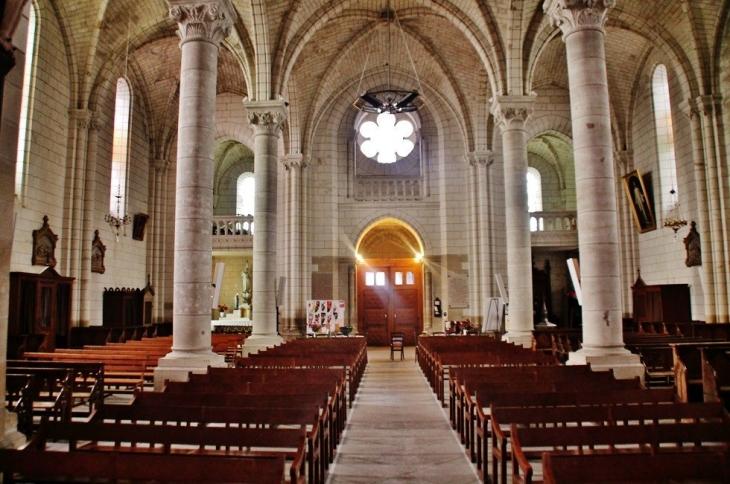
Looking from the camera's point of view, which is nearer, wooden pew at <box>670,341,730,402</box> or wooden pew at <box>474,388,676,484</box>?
wooden pew at <box>474,388,676,484</box>

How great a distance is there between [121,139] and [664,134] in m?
19.2

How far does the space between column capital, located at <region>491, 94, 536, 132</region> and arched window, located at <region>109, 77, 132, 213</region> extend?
13242 millimetres

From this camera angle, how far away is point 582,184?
8.94 m

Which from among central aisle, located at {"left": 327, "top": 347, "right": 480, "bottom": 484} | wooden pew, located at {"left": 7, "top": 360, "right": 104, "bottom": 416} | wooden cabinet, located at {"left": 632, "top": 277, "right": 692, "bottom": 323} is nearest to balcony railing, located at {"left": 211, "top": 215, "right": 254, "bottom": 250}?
central aisle, located at {"left": 327, "top": 347, "right": 480, "bottom": 484}

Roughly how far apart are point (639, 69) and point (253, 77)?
13.8 meters

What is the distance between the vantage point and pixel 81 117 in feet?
52.5

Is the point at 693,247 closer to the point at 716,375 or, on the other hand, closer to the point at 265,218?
the point at 716,375

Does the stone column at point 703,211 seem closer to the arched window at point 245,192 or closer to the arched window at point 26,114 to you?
the arched window at point 26,114

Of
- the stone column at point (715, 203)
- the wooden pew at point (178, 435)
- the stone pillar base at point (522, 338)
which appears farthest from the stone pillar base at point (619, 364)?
the stone column at point (715, 203)

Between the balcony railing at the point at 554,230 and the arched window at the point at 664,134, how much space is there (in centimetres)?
448

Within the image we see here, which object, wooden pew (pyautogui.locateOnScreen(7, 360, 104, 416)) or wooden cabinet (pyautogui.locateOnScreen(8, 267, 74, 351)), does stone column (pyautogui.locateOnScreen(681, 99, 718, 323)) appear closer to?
Answer: wooden pew (pyautogui.locateOnScreen(7, 360, 104, 416))

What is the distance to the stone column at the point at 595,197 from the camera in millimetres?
8602

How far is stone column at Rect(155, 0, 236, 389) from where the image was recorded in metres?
8.81

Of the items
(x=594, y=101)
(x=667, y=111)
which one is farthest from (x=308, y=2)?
(x=667, y=111)
